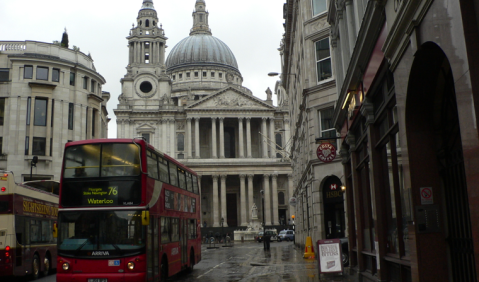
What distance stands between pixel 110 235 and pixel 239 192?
7604 centimetres

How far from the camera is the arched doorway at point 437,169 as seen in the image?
796cm

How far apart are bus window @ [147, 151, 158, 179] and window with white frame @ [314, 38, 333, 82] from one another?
1379cm

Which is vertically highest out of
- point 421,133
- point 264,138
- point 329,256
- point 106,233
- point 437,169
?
point 264,138

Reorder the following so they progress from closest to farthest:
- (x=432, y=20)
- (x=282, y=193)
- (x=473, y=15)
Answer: (x=473, y=15) → (x=432, y=20) → (x=282, y=193)

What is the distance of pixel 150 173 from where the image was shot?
15477mm

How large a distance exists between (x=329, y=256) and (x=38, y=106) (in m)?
36.6

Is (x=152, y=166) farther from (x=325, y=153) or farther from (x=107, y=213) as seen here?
(x=325, y=153)

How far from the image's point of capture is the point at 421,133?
8.95 metres

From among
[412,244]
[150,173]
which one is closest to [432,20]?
[412,244]

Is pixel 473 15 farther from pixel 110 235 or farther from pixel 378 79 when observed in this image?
pixel 110 235

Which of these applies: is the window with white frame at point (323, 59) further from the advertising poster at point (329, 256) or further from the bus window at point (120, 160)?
the bus window at point (120, 160)

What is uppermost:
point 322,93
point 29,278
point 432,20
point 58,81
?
point 58,81

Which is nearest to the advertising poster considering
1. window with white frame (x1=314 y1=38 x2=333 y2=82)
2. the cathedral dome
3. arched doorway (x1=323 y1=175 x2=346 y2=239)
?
arched doorway (x1=323 y1=175 x2=346 y2=239)

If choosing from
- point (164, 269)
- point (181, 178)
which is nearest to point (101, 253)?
point (164, 269)
